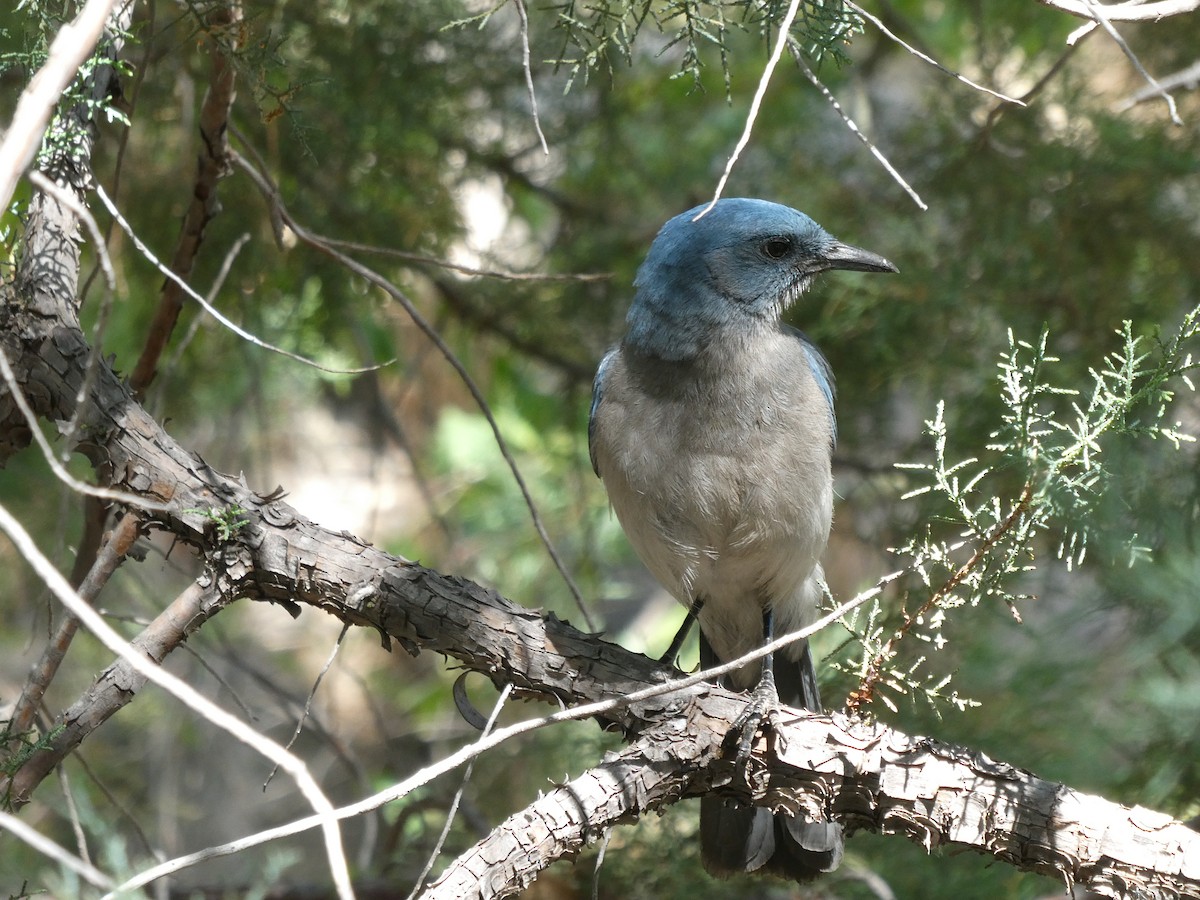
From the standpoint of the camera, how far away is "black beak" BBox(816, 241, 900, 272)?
364 cm

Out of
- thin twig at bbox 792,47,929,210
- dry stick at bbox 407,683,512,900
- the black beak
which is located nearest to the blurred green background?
the black beak

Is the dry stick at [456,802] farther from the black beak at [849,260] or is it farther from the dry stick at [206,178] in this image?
the black beak at [849,260]

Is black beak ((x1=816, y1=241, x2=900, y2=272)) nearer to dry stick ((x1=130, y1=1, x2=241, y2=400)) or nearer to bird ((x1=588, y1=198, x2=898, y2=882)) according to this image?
bird ((x1=588, y1=198, x2=898, y2=882))

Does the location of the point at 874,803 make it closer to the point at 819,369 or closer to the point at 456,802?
the point at 456,802

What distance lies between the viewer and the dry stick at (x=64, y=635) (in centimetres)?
237

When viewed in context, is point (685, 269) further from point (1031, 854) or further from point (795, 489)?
point (1031, 854)

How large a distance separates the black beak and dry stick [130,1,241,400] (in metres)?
1.81

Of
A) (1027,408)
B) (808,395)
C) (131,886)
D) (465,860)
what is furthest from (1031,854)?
(131,886)

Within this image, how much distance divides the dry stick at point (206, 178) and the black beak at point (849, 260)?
5.95 ft

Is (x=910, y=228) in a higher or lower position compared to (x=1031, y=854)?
higher

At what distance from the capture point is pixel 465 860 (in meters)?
2.22

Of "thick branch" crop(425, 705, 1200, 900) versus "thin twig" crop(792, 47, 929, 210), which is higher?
"thin twig" crop(792, 47, 929, 210)

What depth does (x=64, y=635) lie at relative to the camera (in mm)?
2404

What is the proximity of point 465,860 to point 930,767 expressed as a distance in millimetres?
1009
